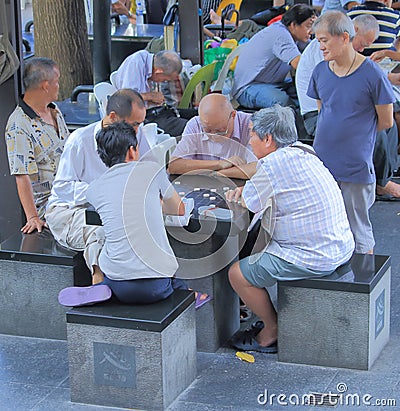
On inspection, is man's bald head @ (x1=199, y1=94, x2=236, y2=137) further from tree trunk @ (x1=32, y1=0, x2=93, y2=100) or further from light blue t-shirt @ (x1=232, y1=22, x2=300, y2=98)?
tree trunk @ (x1=32, y1=0, x2=93, y2=100)

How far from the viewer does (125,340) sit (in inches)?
168

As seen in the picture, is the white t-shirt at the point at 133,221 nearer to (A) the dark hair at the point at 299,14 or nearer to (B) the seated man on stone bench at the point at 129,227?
(B) the seated man on stone bench at the point at 129,227

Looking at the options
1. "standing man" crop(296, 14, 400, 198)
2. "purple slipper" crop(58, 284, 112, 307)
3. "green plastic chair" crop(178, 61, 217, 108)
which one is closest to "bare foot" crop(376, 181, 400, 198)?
"standing man" crop(296, 14, 400, 198)

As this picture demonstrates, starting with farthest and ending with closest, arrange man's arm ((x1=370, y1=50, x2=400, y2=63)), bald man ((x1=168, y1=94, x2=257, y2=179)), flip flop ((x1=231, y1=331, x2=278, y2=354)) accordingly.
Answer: man's arm ((x1=370, y1=50, x2=400, y2=63)), bald man ((x1=168, y1=94, x2=257, y2=179)), flip flop ((x1=231, y1=331, x2=278, y2=354))

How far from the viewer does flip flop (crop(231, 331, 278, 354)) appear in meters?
4.86

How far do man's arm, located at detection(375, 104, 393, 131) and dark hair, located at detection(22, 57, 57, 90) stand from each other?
6.23 ft

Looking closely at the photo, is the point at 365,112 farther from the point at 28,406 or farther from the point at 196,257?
the point at 28,406

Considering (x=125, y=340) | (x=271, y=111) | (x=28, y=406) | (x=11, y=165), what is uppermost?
(x=271, y=111)

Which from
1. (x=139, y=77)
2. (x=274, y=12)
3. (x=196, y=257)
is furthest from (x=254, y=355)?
(x=274, y=12)

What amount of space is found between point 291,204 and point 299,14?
3627 mm

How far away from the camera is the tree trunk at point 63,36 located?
9.40m

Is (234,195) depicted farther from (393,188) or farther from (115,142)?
(393,188)

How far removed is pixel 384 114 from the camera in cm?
533

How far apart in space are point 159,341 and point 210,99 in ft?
6.18
